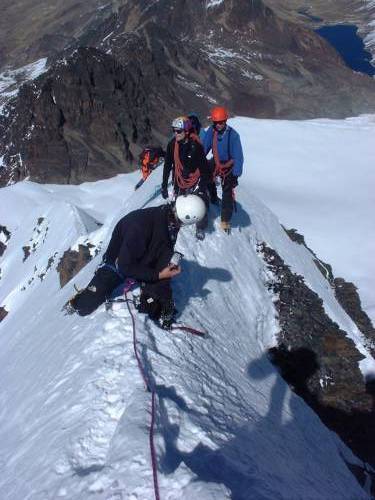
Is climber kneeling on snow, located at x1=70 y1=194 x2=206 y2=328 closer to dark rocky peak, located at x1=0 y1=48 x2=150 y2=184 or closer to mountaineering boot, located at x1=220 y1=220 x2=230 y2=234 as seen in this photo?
mountaineering boot, located at x1=220 y1=220 x2=230 y2=234

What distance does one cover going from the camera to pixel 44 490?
4.36 m

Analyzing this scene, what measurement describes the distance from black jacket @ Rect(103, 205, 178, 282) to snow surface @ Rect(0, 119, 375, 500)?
82cm

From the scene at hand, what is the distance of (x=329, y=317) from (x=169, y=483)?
357 inches

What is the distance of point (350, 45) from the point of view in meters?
101

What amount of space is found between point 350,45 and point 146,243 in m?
110

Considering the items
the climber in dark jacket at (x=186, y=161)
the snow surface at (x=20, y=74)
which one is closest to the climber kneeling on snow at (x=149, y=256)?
the climber in dark jacket at (x=186, y=161)

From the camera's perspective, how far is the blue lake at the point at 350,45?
8575 centimetres

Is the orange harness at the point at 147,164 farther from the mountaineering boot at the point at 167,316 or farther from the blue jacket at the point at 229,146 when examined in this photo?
the mountaineering boot at the point at 167,316

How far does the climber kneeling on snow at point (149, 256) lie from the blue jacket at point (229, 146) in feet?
13.1

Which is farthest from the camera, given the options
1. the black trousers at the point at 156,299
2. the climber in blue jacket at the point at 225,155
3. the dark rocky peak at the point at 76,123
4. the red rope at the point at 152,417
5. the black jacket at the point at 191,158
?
the dark rocky peak at the point at 76,123

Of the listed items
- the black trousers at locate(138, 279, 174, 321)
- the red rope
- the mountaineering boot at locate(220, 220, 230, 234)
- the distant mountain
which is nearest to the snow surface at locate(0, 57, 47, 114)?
the distant mountain

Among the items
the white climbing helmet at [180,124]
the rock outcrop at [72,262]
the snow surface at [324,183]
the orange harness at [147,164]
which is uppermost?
the white climbing helmet at [180,124]

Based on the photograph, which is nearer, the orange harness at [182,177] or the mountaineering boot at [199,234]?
the orange harness at [182,177]

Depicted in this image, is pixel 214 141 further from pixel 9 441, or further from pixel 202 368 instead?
pixel 9 441
